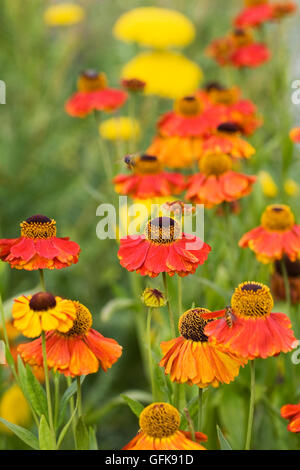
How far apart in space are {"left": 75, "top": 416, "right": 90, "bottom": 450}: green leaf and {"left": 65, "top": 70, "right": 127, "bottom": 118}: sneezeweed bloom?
57 centimetres

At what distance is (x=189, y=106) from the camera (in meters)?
0.91

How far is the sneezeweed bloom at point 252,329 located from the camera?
0.44 m

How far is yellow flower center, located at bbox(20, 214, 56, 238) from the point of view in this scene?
50cm

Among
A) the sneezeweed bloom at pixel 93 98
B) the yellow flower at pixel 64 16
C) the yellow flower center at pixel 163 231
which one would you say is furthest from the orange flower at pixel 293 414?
the yellow flower at pixel 64 16

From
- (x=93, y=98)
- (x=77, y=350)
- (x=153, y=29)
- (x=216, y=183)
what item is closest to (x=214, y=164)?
(x=216, y=183)

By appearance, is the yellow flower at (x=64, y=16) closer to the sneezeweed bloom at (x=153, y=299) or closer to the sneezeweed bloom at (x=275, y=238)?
the sneezeweed bloom at (x=275, y=238)

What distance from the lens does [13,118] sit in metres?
1.62

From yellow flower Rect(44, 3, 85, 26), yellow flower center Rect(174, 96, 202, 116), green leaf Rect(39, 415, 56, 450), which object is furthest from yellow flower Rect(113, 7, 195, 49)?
green leaf Rect(39, 415, 56, 450)

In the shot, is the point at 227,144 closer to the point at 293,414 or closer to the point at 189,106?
the point at 189,106

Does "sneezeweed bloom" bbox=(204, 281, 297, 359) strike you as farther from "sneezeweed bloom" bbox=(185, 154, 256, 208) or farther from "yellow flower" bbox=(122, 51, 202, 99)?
"yellow flower" bbox=(122, 51, 202, 99)

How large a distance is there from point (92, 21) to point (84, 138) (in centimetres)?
105

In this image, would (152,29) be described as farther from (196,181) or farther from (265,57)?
(196,181)

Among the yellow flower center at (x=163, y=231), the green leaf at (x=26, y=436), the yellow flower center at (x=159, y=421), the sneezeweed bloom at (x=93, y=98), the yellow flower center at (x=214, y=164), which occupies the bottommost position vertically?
the green leaf at (x=26, y=436)

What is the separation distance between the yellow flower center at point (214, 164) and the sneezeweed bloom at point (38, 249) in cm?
32
